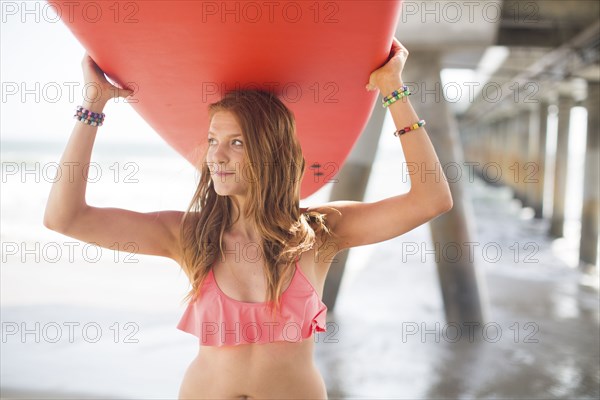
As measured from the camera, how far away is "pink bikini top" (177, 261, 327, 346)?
1.48 metres

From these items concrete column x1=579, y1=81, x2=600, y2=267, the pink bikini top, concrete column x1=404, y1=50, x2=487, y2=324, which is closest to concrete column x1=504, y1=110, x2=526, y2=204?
concrete column x1=579, y1=81, x2=600, y2=267

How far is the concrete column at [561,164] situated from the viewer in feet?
43.8

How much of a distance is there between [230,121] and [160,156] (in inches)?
1152

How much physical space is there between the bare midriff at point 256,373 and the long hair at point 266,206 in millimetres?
147

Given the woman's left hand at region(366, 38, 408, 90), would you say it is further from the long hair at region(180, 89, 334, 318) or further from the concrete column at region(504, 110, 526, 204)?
the concrete column at region(504, 110, 526, 204)

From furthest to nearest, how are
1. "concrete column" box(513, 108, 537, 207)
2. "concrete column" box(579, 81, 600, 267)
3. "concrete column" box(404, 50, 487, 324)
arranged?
"concrete column" box(513, 108, 537, 207)
"concrete column" box(579, 81, 600, 267)
"concrete column" box(404, 50, 487, 324)

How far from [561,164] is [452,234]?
399 inches

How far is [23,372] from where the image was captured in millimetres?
4223

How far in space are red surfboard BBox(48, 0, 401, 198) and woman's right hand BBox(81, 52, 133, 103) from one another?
25mm

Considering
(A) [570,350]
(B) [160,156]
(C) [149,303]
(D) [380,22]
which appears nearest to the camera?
(D) [380,22]

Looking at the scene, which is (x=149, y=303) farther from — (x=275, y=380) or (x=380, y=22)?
(x=380, y=22)

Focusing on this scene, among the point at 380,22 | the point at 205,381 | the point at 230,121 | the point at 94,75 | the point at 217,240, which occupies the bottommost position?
the point at 205,381

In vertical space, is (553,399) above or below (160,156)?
below

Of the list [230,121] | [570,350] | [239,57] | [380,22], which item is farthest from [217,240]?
[570,350]
